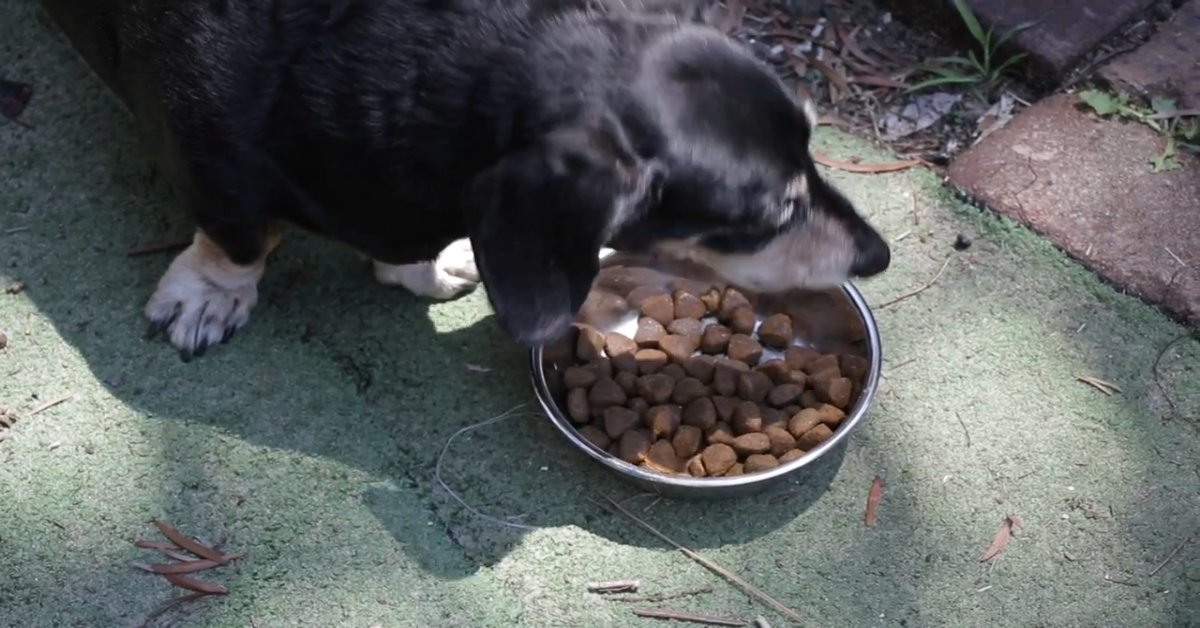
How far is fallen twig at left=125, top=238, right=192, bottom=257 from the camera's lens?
3082mm

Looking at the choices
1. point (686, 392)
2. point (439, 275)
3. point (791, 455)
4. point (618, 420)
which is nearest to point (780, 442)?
point (791, 455)

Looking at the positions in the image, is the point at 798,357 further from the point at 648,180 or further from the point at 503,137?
the point at 503,137

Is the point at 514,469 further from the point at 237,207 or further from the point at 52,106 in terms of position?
the point at 52,106

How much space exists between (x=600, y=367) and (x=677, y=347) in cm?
19

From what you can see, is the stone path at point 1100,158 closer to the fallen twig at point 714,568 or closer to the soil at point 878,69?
the soil at point 878,69

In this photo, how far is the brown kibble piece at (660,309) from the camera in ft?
9.75

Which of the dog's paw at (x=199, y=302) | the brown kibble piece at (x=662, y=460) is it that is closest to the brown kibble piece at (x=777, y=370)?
the brown kibble piece at (x=662, y=460)

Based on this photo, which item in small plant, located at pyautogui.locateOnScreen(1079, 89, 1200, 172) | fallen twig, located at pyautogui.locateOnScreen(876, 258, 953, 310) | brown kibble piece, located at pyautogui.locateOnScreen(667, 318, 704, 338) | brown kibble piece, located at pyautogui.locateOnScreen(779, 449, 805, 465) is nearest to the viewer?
brown kibble piece, located at pyautogui.locateOnScreen(779, 449, 805, 465)

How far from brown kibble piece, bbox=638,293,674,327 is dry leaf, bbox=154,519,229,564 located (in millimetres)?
1082

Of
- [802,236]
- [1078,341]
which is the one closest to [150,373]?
[802,236]

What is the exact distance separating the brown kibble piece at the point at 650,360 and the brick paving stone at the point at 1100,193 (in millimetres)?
986

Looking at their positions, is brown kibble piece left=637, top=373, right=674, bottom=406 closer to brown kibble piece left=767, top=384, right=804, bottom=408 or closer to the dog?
brown kibble piece left=767, top=384, right=804, bottom=408

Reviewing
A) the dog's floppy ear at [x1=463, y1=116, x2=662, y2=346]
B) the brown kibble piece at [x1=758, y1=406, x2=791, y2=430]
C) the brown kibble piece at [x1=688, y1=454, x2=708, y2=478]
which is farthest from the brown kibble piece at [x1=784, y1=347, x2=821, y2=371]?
the dog's floppy ear at [x1=463, y1=116, x2=662, y2=346]

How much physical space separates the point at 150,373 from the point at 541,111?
127cm
